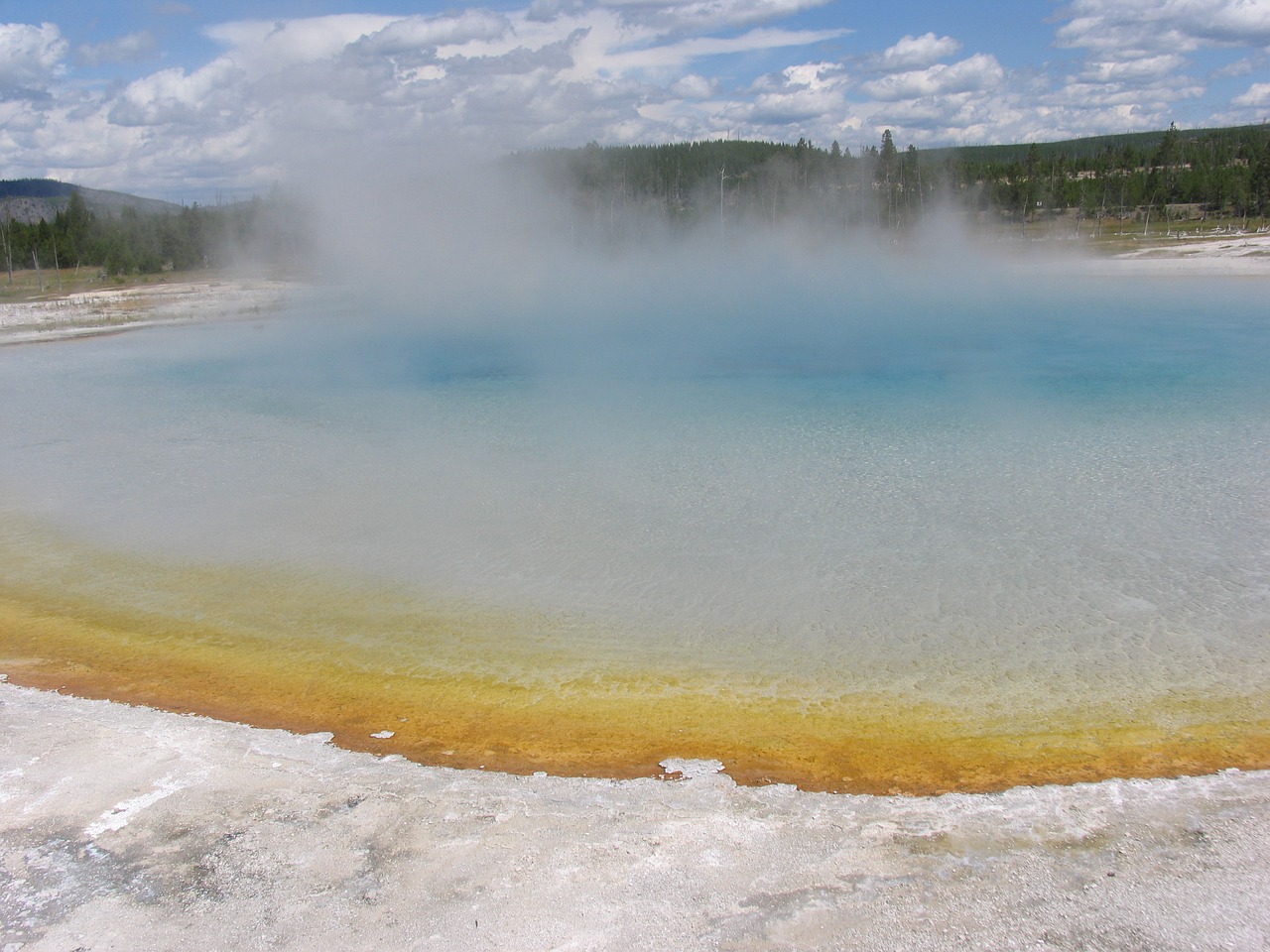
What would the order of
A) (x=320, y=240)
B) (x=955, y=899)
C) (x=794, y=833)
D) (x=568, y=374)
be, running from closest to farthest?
1. (x=955, y=899)
2. (x=794, y=833)
3. (x=568, y=374)
4. (x=320, y=240)

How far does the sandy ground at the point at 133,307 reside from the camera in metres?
20.0

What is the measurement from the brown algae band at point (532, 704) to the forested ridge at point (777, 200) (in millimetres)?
31732

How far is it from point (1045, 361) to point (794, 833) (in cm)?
1080

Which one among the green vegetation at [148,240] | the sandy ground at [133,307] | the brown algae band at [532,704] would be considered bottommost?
the brown algae band at [532,704]

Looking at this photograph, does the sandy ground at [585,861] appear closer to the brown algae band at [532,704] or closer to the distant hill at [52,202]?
the brown algae band at [532,704]

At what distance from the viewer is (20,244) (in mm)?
37062

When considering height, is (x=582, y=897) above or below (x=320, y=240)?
below

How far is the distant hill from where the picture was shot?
50906 mm

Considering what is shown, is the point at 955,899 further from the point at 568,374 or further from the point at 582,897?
the point at 568,374

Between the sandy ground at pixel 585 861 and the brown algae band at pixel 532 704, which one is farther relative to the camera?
the brown algae band at pixel 532 704

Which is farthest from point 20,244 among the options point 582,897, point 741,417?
point 582,897

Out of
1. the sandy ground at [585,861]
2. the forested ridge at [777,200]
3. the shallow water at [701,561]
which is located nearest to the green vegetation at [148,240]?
the forested ridge at [777,200]

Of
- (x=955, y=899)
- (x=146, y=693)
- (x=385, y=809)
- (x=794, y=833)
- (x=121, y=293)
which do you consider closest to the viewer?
(x=955, y=899)

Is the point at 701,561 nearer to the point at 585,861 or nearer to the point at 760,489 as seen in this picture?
the point at 760,489
